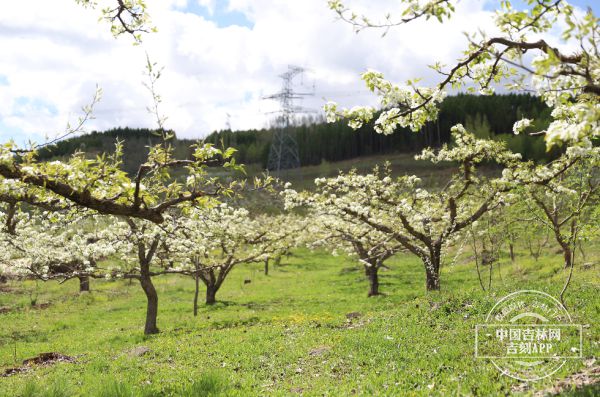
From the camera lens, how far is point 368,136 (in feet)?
500

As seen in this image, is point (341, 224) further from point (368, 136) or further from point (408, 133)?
point (368, 136)

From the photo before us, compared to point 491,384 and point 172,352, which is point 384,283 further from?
point 491,384

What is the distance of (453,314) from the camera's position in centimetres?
1236

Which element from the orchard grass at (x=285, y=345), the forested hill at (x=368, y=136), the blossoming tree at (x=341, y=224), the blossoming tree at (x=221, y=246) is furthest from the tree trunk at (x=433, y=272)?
the forested hill at (x=368, y=136)

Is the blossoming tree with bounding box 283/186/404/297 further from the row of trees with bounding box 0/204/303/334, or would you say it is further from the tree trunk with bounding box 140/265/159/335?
the tree trunk with bounding box 140/265/159/335

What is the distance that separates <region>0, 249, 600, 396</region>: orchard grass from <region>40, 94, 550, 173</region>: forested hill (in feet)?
273

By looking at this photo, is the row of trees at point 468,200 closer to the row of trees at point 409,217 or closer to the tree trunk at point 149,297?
the row of trees at point 409,217

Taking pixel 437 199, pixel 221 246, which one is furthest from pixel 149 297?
pixel 437 199

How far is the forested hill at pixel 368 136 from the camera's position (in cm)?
12200

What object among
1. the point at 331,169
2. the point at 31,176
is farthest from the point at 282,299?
the point at 331,169

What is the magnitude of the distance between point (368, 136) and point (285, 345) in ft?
469

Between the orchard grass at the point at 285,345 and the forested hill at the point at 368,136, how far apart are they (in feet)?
273

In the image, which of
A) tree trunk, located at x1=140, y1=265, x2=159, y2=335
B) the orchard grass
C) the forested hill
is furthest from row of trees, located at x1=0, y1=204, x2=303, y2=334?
the forested hill

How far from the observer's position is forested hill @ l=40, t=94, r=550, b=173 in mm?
122000
